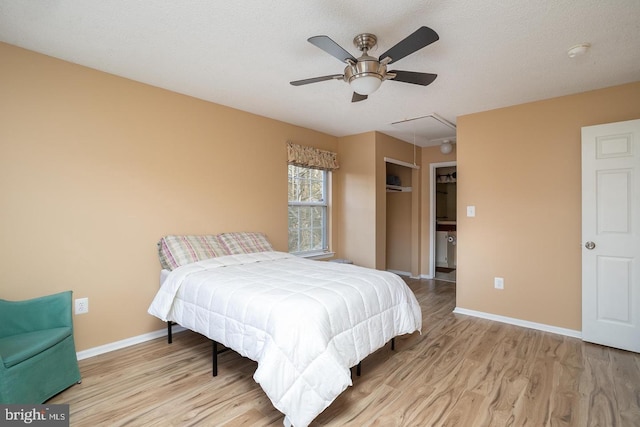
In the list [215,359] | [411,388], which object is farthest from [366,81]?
[215,359]

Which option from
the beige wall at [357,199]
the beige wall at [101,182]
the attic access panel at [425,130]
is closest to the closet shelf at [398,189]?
the attic access panel at [425,130]

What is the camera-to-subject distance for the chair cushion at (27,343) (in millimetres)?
1656

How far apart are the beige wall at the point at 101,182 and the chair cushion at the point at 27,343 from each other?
0.45 meters

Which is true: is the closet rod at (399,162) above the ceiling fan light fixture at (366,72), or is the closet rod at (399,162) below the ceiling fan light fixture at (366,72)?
below

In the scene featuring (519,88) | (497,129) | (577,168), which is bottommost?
(577,168)

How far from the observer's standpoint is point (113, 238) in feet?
8.58

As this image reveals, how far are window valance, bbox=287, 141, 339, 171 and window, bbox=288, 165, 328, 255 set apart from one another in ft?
0.59

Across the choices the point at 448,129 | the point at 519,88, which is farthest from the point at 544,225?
the point at 448,129

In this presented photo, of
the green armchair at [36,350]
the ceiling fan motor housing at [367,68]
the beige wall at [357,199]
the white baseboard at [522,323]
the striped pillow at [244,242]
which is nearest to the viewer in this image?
the green armchair at [36,350]

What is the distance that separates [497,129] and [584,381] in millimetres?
2531

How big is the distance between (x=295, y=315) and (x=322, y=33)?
1.81 m

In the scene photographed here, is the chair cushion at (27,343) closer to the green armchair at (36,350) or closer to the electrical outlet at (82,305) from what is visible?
the green armchair at (36,350)

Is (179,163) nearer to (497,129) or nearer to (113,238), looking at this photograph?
(113,238)

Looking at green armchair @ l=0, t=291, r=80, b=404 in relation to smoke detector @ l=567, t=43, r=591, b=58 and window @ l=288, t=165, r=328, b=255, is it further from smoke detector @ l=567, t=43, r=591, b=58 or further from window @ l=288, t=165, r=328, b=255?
smoke detector @ l=567, t=43, r=591, b=58
